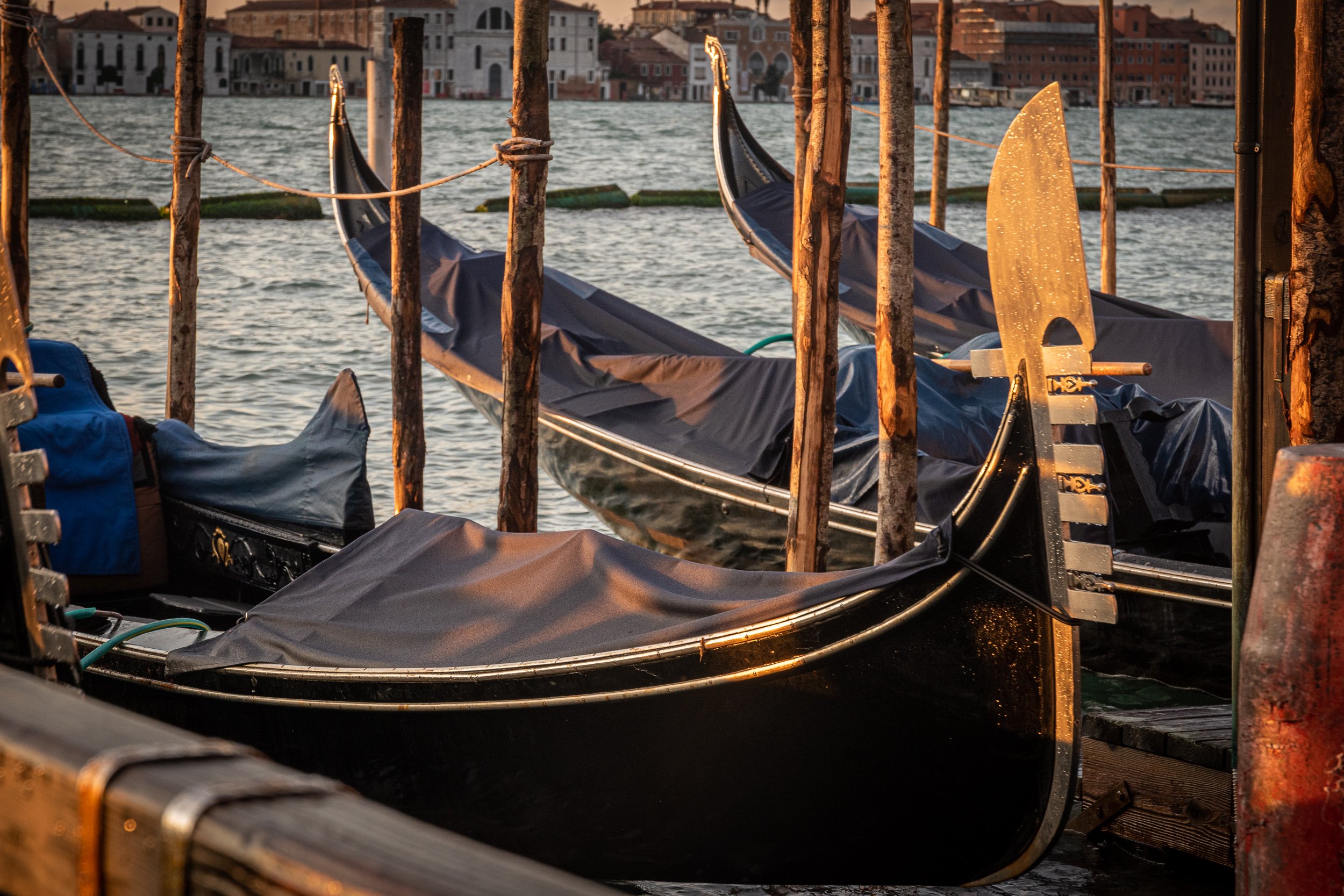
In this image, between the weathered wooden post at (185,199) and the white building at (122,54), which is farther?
the white building at (122,54)

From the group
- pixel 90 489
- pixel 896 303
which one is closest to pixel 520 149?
pixel 896 303

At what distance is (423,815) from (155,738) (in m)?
2.69

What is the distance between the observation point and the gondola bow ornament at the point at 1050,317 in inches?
106

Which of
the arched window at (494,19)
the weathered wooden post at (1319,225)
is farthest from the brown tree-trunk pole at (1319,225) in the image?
the arched window at (494,19)

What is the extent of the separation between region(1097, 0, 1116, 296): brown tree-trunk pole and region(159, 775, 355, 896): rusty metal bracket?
9.21 metres

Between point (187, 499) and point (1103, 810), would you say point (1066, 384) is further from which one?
point (187, 499)

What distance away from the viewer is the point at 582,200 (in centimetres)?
2845

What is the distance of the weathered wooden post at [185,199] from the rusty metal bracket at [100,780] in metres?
5.61

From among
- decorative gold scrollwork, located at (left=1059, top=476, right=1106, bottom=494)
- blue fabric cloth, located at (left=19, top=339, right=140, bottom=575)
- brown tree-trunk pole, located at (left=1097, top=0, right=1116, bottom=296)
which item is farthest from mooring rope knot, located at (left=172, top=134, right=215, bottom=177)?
brown tree-trunk pole, located at (left=1097, top=0, right=1116, bottom=296)

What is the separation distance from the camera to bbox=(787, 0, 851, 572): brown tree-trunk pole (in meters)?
4.11

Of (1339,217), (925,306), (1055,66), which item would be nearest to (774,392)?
(925,306)

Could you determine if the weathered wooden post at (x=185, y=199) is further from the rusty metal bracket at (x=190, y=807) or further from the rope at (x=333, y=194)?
the rusty metal bracket at (x=190, y=807)

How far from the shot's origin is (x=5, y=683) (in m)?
0.88

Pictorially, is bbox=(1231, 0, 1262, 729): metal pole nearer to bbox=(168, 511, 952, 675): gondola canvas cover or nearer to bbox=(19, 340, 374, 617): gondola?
bbox=(168, 511, 952, 675): gondola canvas cover
